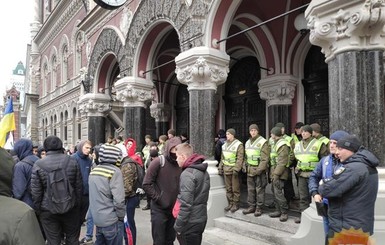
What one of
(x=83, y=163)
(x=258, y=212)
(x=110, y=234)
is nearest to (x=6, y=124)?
(x=110, y=234)

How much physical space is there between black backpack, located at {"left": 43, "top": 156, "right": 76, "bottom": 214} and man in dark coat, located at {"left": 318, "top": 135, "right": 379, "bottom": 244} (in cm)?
304

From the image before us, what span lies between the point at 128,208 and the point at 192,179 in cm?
206

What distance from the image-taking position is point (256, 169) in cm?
612

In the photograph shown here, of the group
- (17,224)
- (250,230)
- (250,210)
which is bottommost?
(250,230)

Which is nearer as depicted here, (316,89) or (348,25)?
(348,25)

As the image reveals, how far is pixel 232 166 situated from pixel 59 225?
3.41 metres

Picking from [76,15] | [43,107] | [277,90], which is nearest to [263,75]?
[277,90]

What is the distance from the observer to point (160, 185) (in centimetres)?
423

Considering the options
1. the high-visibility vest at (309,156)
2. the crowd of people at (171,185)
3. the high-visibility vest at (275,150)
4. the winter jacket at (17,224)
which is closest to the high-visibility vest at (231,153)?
the crowd of people at (171,185)

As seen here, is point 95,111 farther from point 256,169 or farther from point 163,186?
point 163,186

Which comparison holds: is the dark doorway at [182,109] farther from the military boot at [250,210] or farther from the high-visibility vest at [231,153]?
the military boot at [250,210]

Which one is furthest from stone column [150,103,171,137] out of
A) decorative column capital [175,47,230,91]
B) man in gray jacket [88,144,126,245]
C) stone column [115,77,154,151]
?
man in gray jacket [88,144,126,245]

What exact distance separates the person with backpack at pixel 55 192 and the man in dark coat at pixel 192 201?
152 cm

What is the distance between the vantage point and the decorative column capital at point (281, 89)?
971 cm
